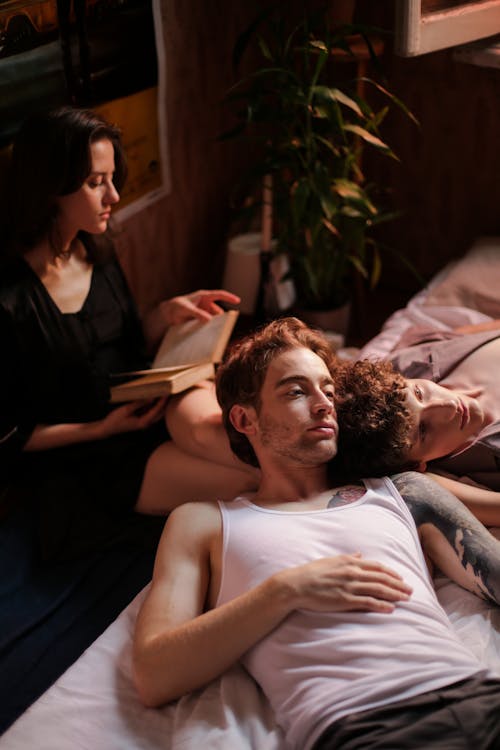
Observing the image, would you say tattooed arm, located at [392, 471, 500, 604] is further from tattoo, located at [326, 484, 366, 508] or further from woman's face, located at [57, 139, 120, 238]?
woman's face, located at [57, 139, 120, 238]

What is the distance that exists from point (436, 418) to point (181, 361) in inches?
26.9

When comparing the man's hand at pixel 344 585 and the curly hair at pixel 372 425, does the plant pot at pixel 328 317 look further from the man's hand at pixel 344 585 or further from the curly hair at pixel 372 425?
the man's hand at pixel 344 585

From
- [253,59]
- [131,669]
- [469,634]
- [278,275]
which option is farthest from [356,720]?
[253,59]

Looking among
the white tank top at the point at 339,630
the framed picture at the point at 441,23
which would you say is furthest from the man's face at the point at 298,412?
the framed picture at the point at 441,23

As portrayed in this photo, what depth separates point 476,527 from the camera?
145 cm

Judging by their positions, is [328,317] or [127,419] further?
[328,317]

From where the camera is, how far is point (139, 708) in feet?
4.37

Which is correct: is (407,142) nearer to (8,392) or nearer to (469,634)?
(8,392)

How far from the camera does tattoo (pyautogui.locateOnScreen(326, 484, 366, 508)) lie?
1486 mm

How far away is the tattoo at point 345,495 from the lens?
1486mm

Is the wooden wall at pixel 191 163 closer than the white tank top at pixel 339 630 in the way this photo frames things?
No

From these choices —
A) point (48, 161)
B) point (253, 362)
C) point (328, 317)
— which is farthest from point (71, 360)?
point (328, 317)

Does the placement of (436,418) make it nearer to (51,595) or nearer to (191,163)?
(51,595)

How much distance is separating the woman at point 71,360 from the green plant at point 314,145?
24.1 inches
